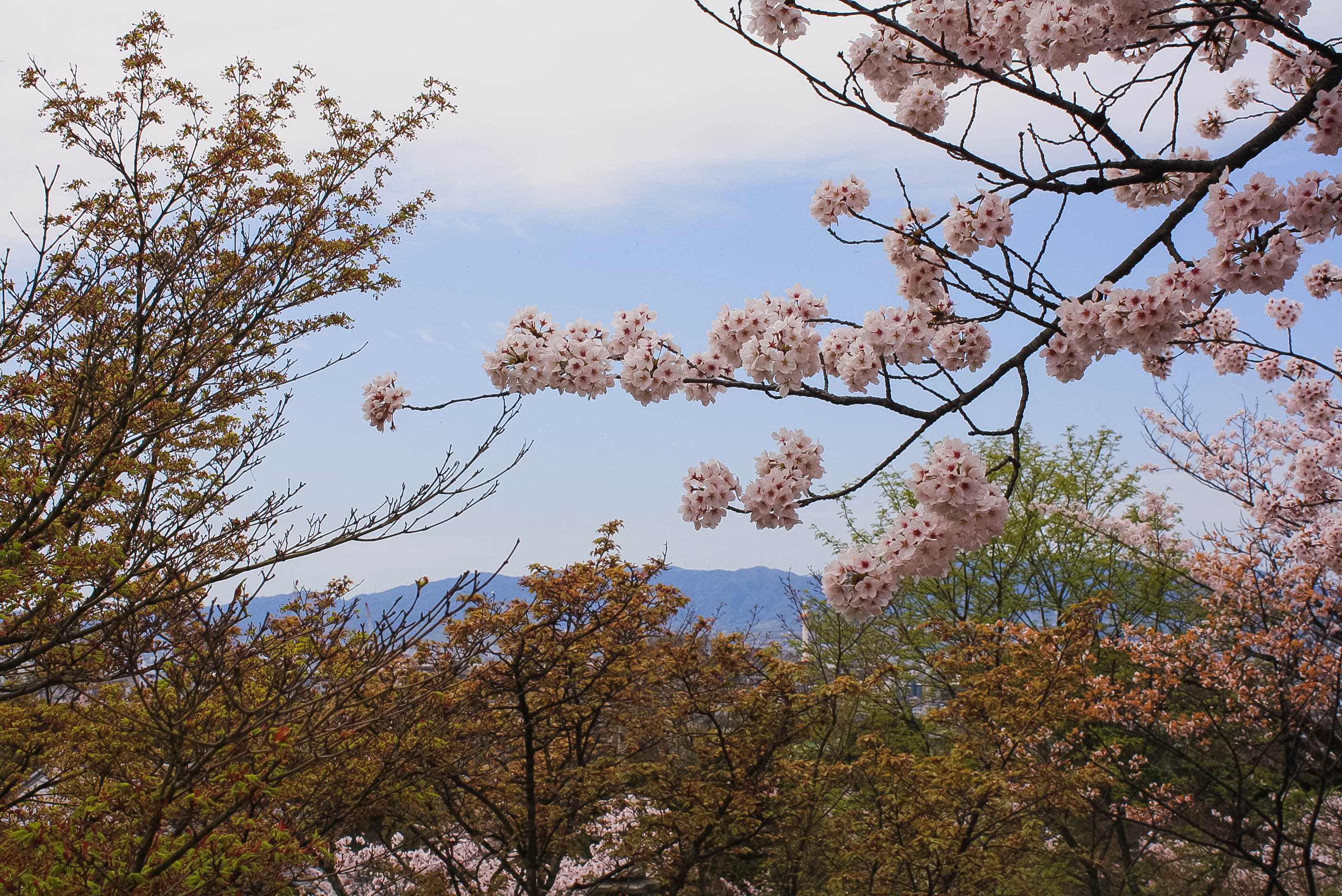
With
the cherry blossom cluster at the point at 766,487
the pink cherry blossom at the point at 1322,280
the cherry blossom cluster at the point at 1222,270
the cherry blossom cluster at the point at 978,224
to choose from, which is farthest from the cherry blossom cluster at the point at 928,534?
the pink cherry blossom at the point at 1322,280

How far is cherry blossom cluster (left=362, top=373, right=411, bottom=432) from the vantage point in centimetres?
456

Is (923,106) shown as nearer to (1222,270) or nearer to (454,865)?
(1222,270)

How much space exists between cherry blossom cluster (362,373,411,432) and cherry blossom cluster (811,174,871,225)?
2.52m

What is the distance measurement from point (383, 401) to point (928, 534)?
2.97 meters

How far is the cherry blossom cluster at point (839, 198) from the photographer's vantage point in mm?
4719

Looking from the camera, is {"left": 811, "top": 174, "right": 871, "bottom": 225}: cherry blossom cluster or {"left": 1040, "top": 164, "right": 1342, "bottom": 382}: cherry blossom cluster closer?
{"left": 1040, "top": 164, "right": 1342, "bottom": 382}: cherry blossom cluster

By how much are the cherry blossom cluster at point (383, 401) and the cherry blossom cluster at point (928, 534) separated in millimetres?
2595

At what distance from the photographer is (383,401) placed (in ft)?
15.0

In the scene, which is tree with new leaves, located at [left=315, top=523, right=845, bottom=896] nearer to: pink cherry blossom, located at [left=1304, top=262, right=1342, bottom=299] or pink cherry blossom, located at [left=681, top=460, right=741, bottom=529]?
pink cherry blossom, located at [left=681, top=460, right=741, bottom=529]

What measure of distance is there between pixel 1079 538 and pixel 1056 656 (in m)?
9.49

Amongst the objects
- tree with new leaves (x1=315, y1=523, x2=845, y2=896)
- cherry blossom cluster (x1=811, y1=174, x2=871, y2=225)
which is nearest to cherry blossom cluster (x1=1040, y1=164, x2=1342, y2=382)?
cherry blossom cluster (x1=811, y1=174, x2=871, y2=225)

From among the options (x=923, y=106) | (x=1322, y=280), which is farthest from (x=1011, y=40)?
(x=1322, y=280)

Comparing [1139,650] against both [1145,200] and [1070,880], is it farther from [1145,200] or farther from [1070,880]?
[1145,200]

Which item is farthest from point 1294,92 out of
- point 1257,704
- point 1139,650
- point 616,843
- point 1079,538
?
point 1079,538
